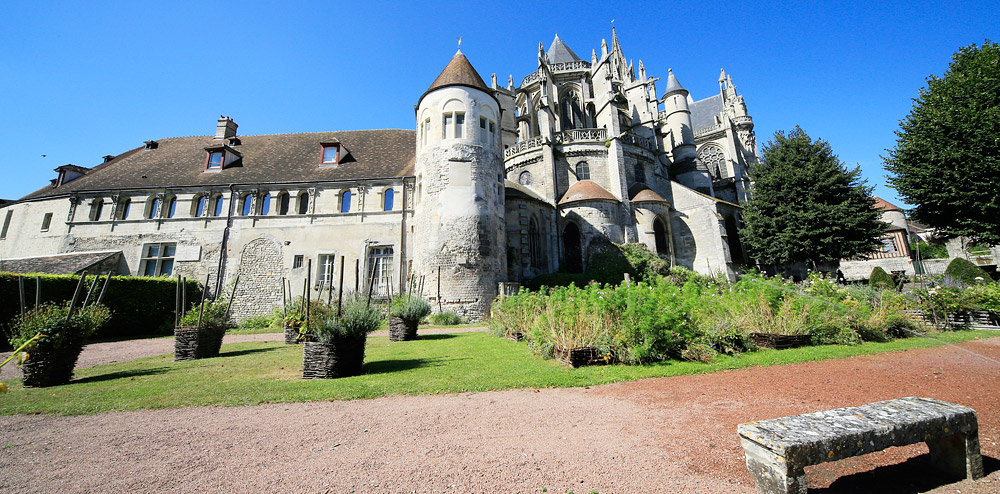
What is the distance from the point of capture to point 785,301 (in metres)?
8.52

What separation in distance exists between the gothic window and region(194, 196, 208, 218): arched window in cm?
3848

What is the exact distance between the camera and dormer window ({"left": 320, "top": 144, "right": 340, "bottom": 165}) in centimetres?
2268

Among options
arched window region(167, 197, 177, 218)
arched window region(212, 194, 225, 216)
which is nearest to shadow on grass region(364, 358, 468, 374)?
arched window region(212, 194, 225, 216)

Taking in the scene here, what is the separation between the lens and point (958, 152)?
14141mm

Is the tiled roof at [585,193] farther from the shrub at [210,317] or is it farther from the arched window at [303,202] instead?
the shrub at [210,317]

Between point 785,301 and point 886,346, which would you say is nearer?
point 886,346

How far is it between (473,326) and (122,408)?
456 inches

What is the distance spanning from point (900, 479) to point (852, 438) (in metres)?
0.82

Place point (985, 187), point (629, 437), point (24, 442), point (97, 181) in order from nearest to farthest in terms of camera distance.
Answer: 1. point (629, 437)
2. point (24, 442)
3. point (985, 187)
4. point (97, 181)

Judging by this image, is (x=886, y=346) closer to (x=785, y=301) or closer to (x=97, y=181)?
(x=785, y=301)

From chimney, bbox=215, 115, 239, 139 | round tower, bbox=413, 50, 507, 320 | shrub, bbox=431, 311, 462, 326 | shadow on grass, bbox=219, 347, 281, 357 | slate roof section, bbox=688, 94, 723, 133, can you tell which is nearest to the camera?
shadow on grass, bbox=219, 347, 281, 357

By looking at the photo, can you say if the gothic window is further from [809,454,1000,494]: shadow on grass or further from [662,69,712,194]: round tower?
[809,454,1000,494]: shadow on grass

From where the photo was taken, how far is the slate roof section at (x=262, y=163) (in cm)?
2180

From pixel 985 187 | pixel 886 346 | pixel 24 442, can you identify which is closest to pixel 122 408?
pixel 24 442
